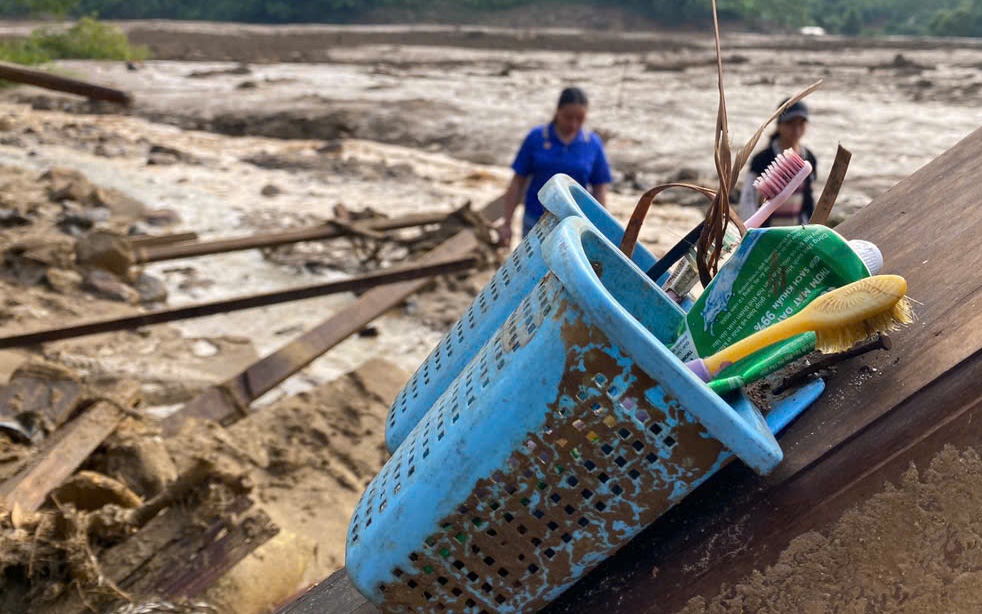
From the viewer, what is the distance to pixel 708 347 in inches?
51.0

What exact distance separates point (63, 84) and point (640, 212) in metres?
2.57

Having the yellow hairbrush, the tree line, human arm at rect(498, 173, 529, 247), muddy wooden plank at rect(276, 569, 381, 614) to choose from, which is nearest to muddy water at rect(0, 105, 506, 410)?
human arm at rect(498, 173, 529, 247)

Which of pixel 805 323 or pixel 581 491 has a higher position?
pixel 805 323

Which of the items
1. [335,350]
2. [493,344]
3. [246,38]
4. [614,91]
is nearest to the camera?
[493,344]

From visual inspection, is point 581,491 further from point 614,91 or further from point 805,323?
point 614,91

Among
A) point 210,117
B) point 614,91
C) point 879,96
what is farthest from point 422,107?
point 879,96

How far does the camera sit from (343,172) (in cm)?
898

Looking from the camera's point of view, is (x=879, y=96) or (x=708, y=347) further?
(x=879, y=96)

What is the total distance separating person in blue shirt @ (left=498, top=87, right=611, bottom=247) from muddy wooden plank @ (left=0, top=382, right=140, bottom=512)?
237cm

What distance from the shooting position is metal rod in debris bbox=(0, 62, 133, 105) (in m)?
3.08

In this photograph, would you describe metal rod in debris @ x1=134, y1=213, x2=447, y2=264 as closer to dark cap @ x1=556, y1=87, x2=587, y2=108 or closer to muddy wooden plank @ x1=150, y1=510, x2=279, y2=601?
dark cap @ x1=556, y1=87, x2=587, y2=108

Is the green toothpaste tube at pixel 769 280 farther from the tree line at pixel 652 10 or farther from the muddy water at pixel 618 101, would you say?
the tree line at pixel 652 10

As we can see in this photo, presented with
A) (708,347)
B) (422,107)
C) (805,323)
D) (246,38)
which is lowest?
(246,38)

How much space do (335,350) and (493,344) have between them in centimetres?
378
